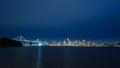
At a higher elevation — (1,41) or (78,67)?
(1,41)

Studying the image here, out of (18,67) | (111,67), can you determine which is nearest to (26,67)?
(18,67)

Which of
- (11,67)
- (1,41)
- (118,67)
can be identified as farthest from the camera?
(1,41)

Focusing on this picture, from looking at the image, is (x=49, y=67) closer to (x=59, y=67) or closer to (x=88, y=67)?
(x=59, y=67)

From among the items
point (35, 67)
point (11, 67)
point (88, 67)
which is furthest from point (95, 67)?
point (11, 67)

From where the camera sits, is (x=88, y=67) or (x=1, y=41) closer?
(x=88, y=67)

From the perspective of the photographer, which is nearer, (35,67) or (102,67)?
(35,67)

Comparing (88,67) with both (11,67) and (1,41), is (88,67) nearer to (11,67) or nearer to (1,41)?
(11,67)

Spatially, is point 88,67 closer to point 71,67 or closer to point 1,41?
point 71,67

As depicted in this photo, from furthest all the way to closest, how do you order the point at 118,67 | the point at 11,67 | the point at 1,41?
the point at 1,41 < the point at 118,67 < the point at 11,67

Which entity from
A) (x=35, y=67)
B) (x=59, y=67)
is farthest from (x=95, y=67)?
(x=35, y=67)
